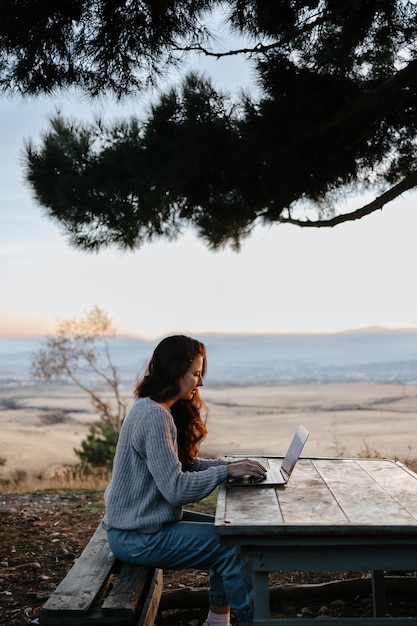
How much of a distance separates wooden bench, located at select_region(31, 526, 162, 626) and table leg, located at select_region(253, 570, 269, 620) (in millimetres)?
440

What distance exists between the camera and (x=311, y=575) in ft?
14.7

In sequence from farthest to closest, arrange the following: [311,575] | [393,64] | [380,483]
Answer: [393,64]
[311,575]
[380,483]

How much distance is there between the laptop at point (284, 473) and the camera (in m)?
3.16

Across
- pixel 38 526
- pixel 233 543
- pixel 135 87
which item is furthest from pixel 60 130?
pixel 233 543

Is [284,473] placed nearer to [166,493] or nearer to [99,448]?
[166,493]

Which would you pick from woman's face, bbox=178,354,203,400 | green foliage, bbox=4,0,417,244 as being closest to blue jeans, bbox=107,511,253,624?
woman's face, bbox=178,354,203,400

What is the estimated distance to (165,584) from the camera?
442cm

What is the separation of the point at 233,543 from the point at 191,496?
1.18 feet

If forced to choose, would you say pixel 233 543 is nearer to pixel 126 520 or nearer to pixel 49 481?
pixel 126 520

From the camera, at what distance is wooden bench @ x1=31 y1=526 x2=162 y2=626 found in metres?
2.62

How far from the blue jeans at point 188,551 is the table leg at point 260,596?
0.19 m

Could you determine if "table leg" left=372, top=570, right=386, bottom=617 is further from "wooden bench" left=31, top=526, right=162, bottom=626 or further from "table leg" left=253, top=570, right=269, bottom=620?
"table leg" left=253, top=570, right=269, bottom=620

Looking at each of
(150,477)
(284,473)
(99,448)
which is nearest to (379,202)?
(284,473)

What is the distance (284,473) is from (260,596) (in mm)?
787
